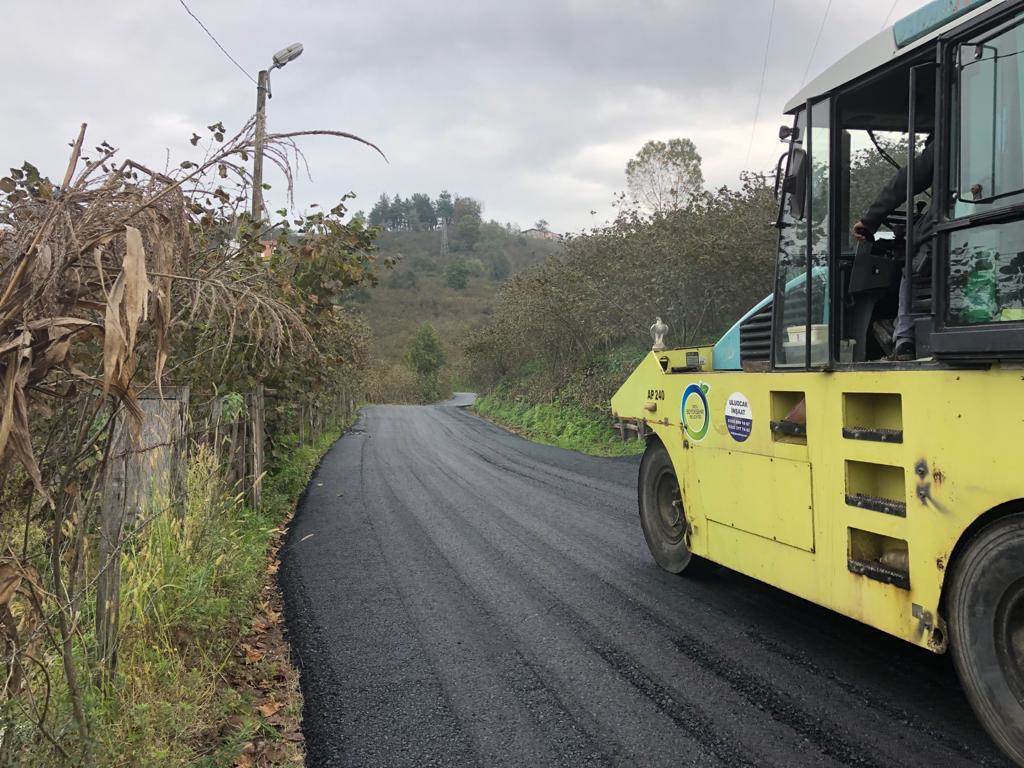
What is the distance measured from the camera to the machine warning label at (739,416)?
15.0 feet

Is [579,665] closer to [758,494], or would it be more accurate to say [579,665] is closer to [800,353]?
[758,494]

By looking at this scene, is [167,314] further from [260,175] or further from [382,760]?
[260,175]

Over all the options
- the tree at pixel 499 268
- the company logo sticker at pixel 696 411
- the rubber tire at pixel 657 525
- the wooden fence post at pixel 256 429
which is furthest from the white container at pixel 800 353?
the tree at pixel 499 268

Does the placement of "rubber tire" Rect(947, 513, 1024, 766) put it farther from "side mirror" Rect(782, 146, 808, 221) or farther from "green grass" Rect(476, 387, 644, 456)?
"green grass" Rect(476, 387, 644, 456)

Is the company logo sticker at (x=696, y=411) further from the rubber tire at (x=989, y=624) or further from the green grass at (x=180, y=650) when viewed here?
the green grass at (x=180, y=650)

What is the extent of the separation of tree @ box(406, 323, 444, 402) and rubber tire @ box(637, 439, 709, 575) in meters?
42.1

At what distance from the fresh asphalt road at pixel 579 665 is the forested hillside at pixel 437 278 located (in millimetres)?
5493

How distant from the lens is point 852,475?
12.0ft

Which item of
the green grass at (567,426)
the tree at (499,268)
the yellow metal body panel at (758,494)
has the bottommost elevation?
the green grass at (567,426)

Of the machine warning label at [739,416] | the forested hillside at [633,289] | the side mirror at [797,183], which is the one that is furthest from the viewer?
the forested hillside at [633,289]

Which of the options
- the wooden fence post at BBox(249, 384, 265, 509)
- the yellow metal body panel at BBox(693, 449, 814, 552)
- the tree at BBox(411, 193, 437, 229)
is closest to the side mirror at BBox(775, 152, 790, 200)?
→ the yellow metal body panel at BBox(693, 449, 814, 552)

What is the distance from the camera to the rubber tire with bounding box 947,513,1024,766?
282cm

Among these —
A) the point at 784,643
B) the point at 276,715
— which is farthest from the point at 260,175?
the point at 784,643

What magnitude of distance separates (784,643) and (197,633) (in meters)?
3.69
